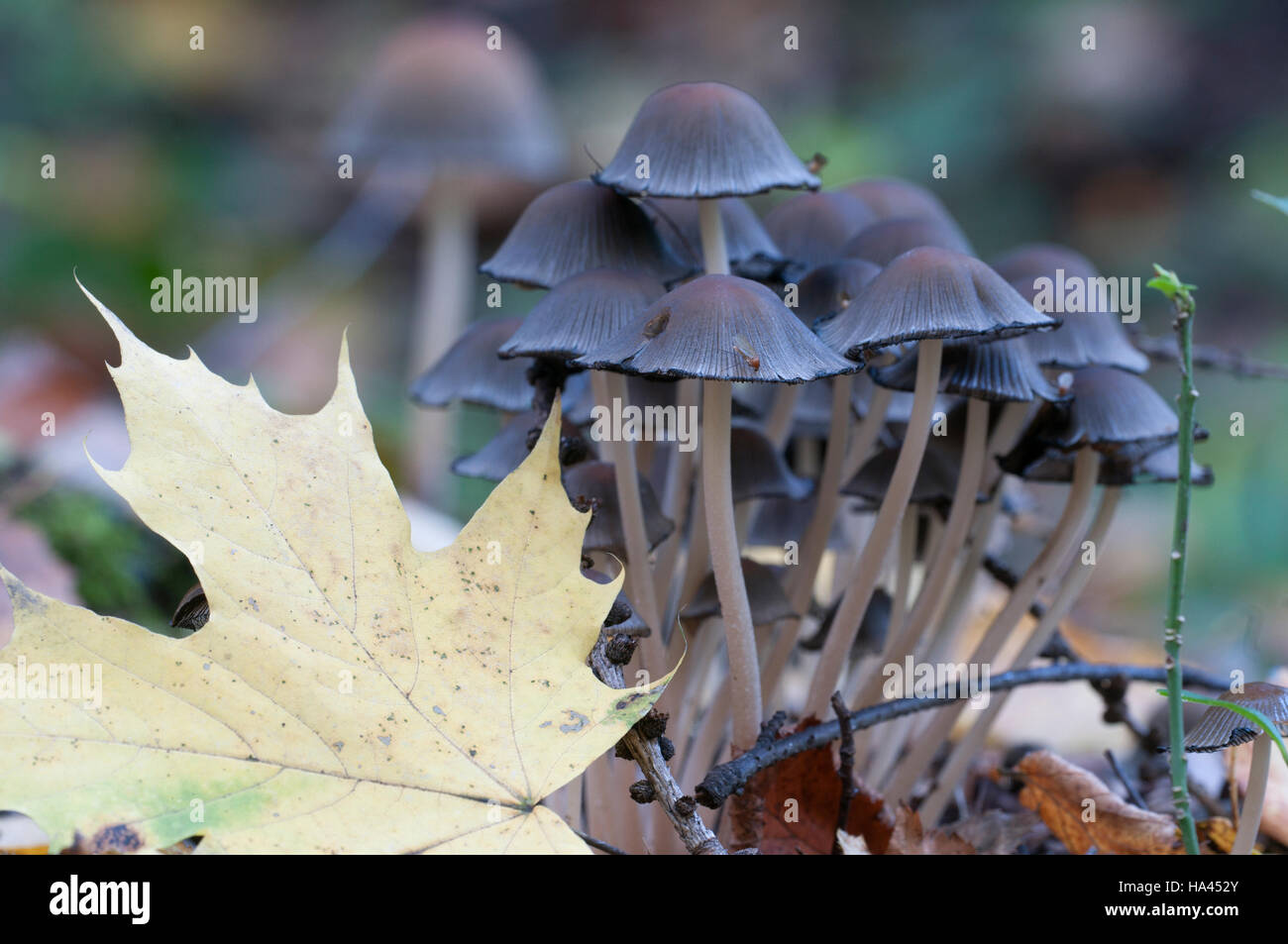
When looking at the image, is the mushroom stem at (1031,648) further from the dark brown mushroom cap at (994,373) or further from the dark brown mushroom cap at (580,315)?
the dark brown mushroom cap at (580,315)

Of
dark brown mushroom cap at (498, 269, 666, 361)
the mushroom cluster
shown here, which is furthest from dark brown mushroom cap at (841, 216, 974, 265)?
dark brown mushroom cap at (498, 269, 666, 361)

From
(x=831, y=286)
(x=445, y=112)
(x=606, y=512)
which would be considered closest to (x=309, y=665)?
(x=606, y=512)

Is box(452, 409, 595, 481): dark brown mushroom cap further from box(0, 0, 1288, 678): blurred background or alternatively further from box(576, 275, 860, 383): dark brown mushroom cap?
box(0, 0, 1288, 678): blurred background

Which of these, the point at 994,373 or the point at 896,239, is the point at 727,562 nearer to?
the point at 994,373

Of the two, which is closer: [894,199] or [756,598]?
[756,598]

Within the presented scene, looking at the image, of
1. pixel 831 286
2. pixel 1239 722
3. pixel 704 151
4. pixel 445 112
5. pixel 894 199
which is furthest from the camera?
pixel 445 112

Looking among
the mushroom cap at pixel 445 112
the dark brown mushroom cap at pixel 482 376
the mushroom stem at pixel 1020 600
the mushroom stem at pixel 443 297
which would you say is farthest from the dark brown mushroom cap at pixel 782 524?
the mushroom cap at pixel 445 112

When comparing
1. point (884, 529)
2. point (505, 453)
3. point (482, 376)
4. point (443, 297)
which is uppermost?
point (443, 297)
